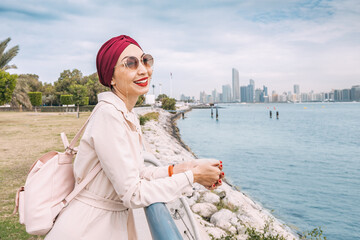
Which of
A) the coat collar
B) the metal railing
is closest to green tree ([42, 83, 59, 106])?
the coat collar

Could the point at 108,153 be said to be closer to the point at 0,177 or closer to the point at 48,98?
the point at 0,177

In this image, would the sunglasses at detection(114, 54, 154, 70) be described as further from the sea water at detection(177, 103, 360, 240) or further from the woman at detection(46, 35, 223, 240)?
the sea water at detection(177, 103, 360, 240)

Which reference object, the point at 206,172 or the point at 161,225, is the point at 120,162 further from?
the point at 206,172

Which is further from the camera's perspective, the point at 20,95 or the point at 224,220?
the point at 20,95

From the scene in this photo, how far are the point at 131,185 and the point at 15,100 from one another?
3301 centimetres

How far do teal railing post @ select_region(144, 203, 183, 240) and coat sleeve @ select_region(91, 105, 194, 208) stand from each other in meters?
0.09

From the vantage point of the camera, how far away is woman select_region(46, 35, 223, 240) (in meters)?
1.22

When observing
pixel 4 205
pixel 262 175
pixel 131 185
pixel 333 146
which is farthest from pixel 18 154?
pixel 333 146

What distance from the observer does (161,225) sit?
99cm

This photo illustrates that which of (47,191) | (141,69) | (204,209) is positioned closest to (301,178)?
(204,209)

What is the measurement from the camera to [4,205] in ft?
17.4

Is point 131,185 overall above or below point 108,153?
below

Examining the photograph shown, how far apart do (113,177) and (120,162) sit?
2.9 inches

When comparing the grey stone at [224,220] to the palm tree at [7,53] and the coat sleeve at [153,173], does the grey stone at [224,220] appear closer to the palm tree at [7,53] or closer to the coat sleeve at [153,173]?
the coat sleeve at [153,173]
